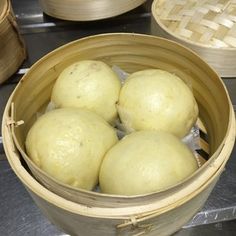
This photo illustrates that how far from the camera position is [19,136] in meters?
0.72

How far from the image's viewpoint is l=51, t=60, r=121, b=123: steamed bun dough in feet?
2.52

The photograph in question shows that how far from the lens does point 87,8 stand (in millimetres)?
1202

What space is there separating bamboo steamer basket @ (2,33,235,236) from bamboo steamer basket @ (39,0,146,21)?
385 mm

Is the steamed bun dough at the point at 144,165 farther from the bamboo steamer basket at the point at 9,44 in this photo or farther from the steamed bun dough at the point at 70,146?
the bamboo steamer basket at the point at 9,44

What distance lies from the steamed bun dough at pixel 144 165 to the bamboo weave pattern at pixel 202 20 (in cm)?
42

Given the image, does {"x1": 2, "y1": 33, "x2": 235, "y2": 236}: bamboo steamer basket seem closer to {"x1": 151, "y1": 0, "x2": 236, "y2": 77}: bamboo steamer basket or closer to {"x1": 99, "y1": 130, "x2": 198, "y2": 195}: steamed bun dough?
{"x1": 99, "y1": 130, "x2": 198, "y2": 195}: steamed bun dough

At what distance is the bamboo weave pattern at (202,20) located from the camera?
0.99 meters

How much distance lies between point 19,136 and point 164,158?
29 centimetres

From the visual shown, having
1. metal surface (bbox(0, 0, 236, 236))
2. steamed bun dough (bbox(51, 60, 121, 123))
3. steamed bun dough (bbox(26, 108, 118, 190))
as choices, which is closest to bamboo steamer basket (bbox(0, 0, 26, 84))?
metal surface (bbox(0, 0, 236, 236))

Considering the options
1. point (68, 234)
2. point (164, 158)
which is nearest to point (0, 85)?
point (68, 234)

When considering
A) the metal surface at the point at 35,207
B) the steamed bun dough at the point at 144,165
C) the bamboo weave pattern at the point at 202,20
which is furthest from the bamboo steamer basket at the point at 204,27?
the steamed bun dough at the point at 144,165

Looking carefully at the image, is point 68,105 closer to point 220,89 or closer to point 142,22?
point 220,89

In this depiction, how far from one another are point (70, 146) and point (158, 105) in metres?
0.20

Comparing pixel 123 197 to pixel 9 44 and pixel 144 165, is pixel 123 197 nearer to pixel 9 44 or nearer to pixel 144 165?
pixel 144 165
